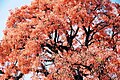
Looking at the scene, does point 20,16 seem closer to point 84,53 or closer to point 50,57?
point 50,57

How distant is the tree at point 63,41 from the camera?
19.1 metres

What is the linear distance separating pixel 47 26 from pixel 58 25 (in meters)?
0.56

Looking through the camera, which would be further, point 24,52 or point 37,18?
point 37,18

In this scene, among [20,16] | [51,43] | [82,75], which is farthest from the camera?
[20,16]

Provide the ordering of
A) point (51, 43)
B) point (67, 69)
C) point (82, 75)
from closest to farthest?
point (67, 69), point (82, 75), point (51, 43)

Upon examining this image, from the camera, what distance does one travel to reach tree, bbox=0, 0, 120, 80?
1913 cm

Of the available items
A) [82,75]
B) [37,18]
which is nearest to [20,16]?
[37,18]

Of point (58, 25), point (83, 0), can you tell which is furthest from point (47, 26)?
point (83, 0)

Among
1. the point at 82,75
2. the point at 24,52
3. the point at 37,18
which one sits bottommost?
the point at 82,75

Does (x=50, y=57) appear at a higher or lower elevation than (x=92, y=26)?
lower

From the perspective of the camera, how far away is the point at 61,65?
19188 millimetres

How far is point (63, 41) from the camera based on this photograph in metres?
22.7

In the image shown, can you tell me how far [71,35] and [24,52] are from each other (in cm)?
285

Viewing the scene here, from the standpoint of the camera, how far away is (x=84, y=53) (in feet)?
63.7
